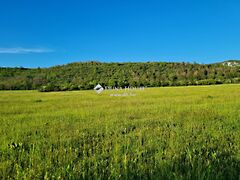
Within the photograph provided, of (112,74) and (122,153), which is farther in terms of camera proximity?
(112,74)

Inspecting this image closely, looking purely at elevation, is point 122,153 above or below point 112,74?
below

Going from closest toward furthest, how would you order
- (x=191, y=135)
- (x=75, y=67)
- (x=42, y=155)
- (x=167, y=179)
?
1. (x=167, y=179)
2. (x=42, y=155)
3. (x=191, y=135)
4. (x=75, y=67)

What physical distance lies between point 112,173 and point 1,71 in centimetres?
8531

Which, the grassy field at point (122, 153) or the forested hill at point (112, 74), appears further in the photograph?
the forested hill at point (112, 74)

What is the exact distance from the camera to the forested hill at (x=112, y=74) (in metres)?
68.1

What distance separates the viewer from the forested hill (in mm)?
68125

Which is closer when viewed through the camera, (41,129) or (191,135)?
(191,135)

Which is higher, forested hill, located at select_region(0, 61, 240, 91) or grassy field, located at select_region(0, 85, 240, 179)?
forested hill, located at select_region(0, 61, 240, 91)

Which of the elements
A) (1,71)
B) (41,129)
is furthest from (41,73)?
(41,129)

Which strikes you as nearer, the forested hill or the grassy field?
the grassy field

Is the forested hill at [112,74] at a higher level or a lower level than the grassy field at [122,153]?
higher

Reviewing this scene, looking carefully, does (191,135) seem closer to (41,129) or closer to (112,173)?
(112,173)

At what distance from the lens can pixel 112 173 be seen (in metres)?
4.27

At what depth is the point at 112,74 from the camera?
276 ft
